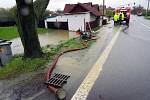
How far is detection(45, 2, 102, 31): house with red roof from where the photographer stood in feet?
123

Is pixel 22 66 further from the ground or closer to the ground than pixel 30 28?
closer to the ground

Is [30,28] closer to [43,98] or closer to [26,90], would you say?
[26,90]

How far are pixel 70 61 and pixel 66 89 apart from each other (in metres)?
3.28

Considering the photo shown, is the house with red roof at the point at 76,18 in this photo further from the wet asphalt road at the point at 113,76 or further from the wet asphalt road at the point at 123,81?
the wet asphalt road at the point at 123,81

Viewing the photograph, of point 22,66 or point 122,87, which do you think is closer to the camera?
point 122,87

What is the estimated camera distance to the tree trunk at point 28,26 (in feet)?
27.8

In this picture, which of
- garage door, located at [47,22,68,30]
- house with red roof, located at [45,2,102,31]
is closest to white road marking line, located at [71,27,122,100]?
house with red roof, located at [45,2,102,31]

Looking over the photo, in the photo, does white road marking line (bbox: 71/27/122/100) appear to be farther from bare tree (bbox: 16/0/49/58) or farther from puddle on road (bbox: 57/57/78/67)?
bare tree (bbox: 16/0/49/58)

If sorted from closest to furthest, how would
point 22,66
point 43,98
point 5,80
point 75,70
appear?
point 43,98
point 5,80
point 75,70
point 22,66

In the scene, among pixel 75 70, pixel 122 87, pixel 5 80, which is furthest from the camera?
→ pixel 75 70

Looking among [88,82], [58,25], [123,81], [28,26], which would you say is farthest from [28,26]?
[58,25]

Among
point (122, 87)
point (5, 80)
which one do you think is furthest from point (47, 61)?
point (122, 87)

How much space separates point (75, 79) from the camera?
6.36m

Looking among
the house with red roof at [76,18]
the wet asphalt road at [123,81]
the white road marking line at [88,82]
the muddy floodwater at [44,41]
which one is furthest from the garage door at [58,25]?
the white road marking line at [88,82]
